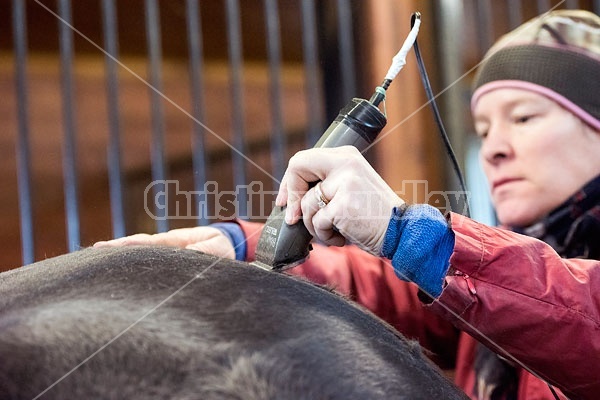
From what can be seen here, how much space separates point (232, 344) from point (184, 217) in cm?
114

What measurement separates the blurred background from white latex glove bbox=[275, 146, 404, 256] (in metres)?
0.69

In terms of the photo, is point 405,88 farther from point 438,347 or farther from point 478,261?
point 478,261

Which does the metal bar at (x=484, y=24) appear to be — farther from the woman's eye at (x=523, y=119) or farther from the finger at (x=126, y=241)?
the finger at (x=126, y=241)

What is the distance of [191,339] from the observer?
0.98 ft

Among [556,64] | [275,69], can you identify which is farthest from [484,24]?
[556,64]

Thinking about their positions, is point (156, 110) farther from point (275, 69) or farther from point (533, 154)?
point (533, 154)

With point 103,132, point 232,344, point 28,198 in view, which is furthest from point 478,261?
point 103,132

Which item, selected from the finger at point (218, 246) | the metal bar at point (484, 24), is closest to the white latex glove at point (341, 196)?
the finger at point (218, 246)

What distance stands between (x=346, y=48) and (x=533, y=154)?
67 cm

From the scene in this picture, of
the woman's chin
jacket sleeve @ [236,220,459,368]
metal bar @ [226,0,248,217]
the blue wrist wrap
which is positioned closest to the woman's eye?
the woman's chin

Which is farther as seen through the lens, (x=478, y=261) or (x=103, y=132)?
(x=103, y=132)

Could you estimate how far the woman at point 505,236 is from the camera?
0.50 meters

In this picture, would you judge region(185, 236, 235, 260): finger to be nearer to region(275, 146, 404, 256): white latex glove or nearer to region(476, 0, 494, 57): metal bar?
region(275, 146, 404, 256): white latex glove

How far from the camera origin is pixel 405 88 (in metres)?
1.33
